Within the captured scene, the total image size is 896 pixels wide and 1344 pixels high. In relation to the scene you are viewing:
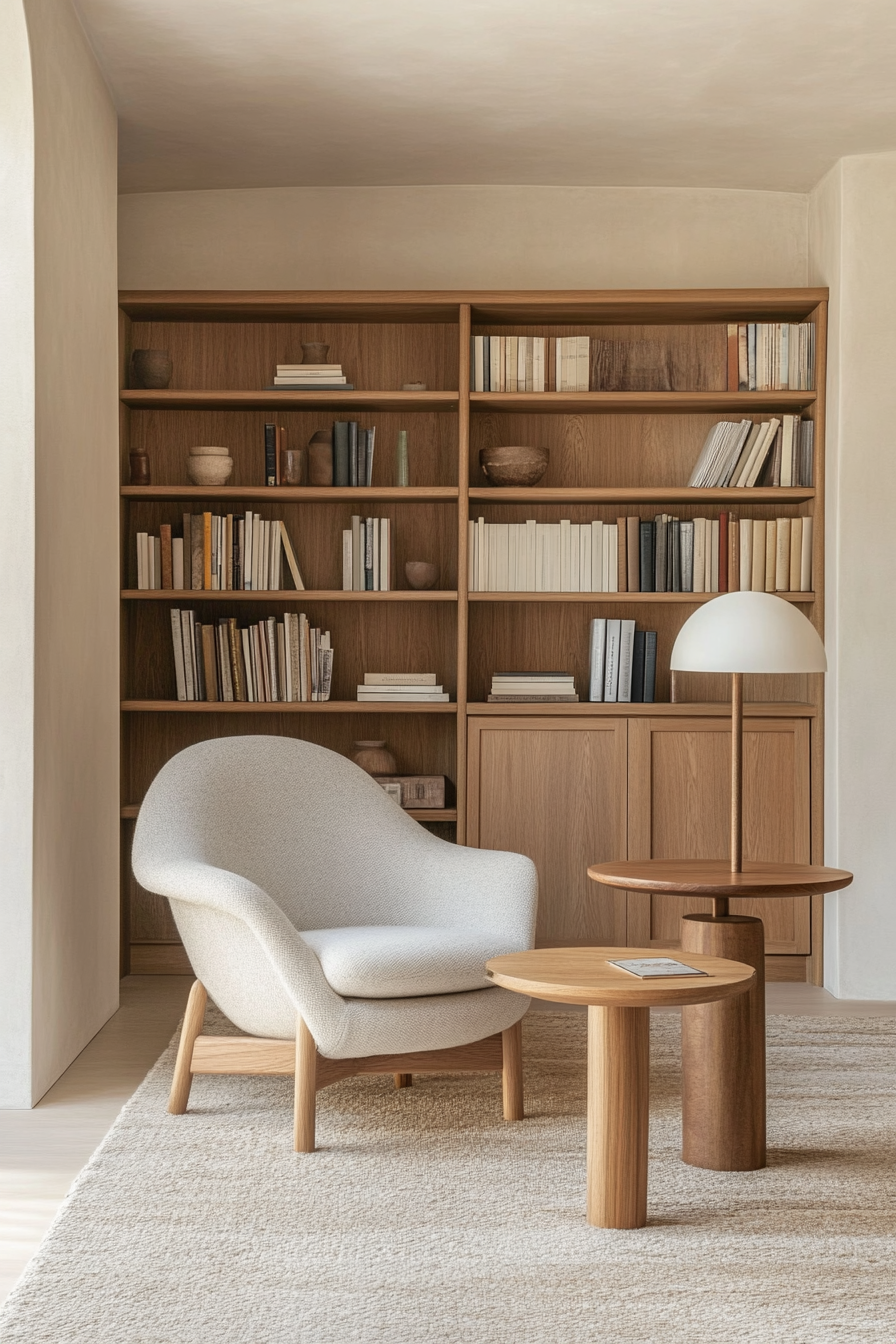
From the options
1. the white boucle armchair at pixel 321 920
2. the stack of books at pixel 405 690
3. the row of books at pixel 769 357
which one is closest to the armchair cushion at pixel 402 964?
the white boucle armchair at pixel 321 920

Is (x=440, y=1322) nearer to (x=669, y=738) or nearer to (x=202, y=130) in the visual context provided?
(x=669, y=738)

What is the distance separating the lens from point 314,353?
466cm

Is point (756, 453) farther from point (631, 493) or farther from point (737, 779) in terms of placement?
point (737, 779)

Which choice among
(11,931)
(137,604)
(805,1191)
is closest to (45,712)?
(11,931)

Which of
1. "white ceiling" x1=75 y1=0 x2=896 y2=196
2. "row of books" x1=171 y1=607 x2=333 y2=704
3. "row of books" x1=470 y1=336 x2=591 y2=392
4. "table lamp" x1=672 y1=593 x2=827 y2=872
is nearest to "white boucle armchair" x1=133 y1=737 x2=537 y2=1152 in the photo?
"table lamp" x1=672 y1=593 x2=827 y2=872

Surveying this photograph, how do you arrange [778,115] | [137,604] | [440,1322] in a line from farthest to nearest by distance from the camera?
[137,604], [778,115], [440,1322]

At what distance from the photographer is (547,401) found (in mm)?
4562

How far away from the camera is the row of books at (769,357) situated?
15.1 feet

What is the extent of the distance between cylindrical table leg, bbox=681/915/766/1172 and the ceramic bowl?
261 centimetres

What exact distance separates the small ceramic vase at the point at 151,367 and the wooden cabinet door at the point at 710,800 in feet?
6.74

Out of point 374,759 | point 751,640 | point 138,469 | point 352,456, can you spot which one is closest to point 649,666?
point 374,759

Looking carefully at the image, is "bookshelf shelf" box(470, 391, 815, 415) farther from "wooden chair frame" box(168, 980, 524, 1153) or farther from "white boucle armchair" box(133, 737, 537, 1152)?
"wooden chair frame" box(168, 980, 524, 1153)

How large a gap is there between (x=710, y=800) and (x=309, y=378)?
2.04 metres

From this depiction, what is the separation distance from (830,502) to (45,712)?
2703 mm
